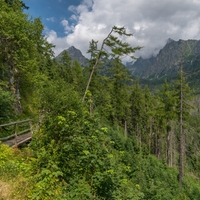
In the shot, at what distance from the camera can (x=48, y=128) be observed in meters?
6.92

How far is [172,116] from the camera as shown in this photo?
28375 mm

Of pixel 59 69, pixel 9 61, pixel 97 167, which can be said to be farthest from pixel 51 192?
pixel 59 69

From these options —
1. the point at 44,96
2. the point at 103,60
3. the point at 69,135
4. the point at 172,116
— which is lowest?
the point at 172,116

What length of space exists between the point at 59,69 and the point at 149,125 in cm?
2922

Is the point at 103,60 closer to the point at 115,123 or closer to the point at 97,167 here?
the point at 97,167

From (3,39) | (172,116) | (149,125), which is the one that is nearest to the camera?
(3,39)

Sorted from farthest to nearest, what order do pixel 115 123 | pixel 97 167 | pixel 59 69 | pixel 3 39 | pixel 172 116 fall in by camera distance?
pixel 59 69 → pixel 115 123 → pixel 172 116 → pixel 3 39 → pixel 97 167

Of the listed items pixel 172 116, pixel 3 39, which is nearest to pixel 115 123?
pixel 172 116

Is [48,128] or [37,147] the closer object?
[37,147]

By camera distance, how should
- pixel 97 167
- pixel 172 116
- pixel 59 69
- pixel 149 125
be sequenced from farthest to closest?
pixel 149 125 < pixel 59 69 < pixel 172 116 < pixel 97 167

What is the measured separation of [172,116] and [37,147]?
2566cm

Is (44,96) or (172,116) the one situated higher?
(44,96)

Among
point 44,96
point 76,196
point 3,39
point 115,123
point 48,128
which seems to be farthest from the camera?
point 115,123

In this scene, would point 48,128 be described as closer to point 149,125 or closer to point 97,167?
point 97,167
